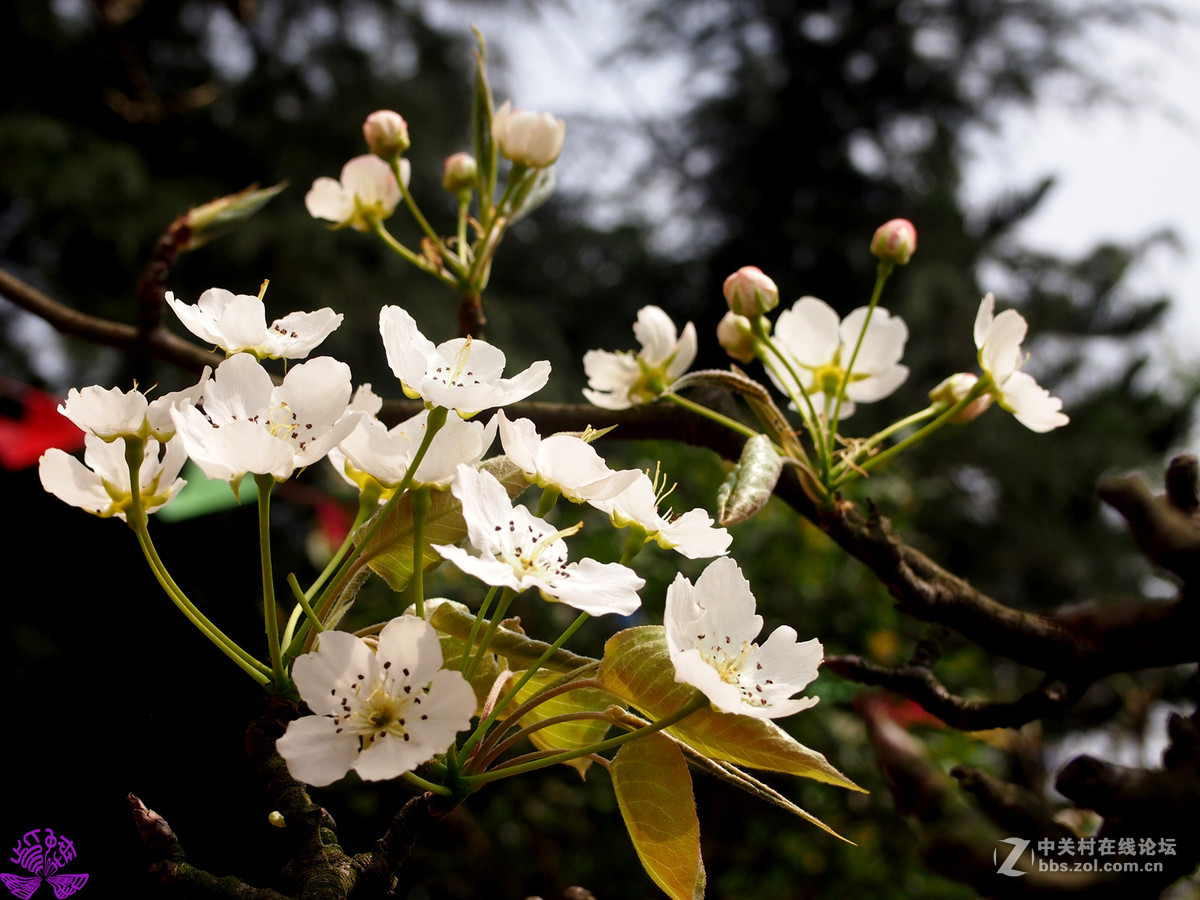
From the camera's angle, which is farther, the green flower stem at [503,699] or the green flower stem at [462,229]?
the green flower stem at [462,229]

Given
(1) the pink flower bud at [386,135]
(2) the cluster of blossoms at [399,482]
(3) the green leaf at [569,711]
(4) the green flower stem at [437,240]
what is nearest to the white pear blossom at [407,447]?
(2) the cluster of blossoms at [399,482]

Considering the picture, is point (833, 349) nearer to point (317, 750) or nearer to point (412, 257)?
point (412, 257)

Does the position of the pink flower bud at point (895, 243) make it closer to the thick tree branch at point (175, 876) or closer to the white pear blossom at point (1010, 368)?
the white pear blossom at point (1010, 368)

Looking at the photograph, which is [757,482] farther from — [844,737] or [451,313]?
[451,313]

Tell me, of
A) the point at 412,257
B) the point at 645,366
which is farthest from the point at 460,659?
the point at 412,257

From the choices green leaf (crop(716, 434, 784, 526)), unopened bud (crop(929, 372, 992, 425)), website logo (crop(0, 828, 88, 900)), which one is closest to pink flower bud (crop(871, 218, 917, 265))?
unopened bud (crop(929, 372, 992, 425))
